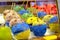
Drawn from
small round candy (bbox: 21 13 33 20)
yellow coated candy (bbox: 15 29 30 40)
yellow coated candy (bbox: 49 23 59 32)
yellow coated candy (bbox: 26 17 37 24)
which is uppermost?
small round candy (bbox: 21 13 33 20)

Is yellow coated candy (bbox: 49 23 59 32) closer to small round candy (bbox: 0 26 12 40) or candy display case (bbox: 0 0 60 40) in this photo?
candy display case (bbox: 0 0 60 40)

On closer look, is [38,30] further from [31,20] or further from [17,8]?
[17,8]

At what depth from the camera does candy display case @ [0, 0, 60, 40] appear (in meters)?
0.91

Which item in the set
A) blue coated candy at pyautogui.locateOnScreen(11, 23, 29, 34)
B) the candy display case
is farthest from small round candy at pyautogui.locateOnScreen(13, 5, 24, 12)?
blue coated candy at pyautogui.locateOnScreen(11, 23, 29, 34)

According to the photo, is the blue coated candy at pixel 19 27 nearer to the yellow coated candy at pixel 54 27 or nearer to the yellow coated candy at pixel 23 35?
the yellow coated candy at pixel 23 35

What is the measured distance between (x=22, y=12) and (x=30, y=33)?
0.47 ft

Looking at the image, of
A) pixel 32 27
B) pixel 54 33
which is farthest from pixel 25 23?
pixel 54 33

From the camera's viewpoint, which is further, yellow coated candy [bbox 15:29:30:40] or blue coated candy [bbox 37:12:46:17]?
blue coated candy [bbox 37:12:46:17]

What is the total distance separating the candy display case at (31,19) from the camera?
915 millimetres

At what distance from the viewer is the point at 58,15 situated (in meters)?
1.01

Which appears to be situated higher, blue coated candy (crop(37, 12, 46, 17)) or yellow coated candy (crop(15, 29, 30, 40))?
blue coated candy (crop(37, 12, 46, 17))

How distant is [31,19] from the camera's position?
989 millimetres

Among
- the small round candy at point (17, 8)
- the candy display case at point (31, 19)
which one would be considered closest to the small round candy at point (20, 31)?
the candy display case at point (31, 19)

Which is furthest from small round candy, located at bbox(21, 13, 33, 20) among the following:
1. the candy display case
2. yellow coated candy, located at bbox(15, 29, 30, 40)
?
yellow coated candy, located at bbox(15, 29, 30, 40)
